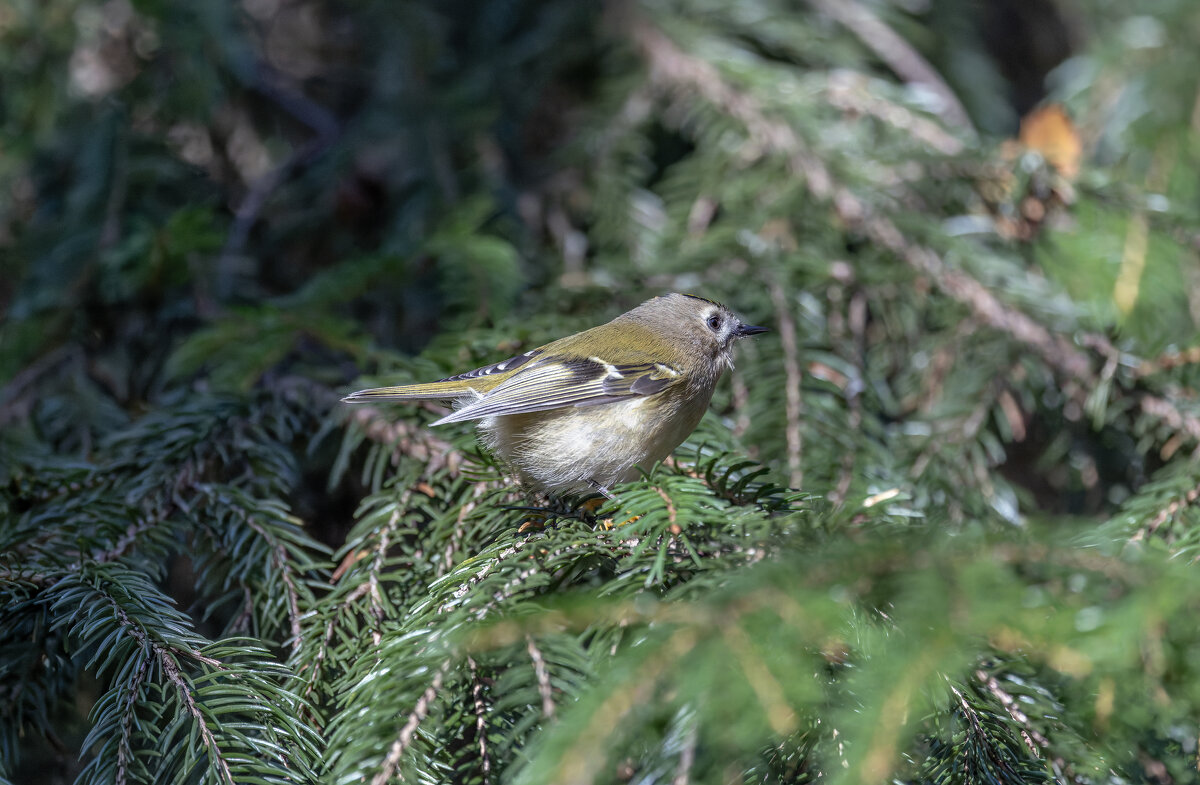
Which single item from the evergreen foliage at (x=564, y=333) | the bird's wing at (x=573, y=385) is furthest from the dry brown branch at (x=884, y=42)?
the bird's wing at (x=573, y=385)

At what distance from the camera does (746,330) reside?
1866 mm

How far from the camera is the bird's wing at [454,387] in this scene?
4.86ft

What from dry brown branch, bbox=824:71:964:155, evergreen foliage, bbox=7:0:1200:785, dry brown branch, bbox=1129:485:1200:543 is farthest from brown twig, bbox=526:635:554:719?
dry brown branch, bbox=824:71:964:155

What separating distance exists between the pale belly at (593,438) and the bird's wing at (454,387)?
76 mm

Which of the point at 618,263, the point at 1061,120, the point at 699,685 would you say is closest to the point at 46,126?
the point at 618,263

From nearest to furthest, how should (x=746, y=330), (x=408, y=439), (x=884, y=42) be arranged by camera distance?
(x=408, y=439), (x=746, y=330), (x=884, y=42)

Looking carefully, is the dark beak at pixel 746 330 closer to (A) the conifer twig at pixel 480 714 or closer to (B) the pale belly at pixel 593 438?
(B) the pale belly at pixel 593 438

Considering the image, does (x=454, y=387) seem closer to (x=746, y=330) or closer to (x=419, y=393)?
(x=419, y=393)

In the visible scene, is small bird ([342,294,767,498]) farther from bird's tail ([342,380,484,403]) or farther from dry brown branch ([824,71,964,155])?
dry brown branch ([824,71,964,155])

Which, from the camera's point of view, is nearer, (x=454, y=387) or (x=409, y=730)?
(x=409, y=730)

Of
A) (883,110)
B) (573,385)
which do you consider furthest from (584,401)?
(883,110)

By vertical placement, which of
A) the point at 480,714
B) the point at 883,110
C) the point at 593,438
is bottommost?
the point at 593,438

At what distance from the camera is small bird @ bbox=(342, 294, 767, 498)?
160 centimetres

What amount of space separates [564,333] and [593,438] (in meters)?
0.34
